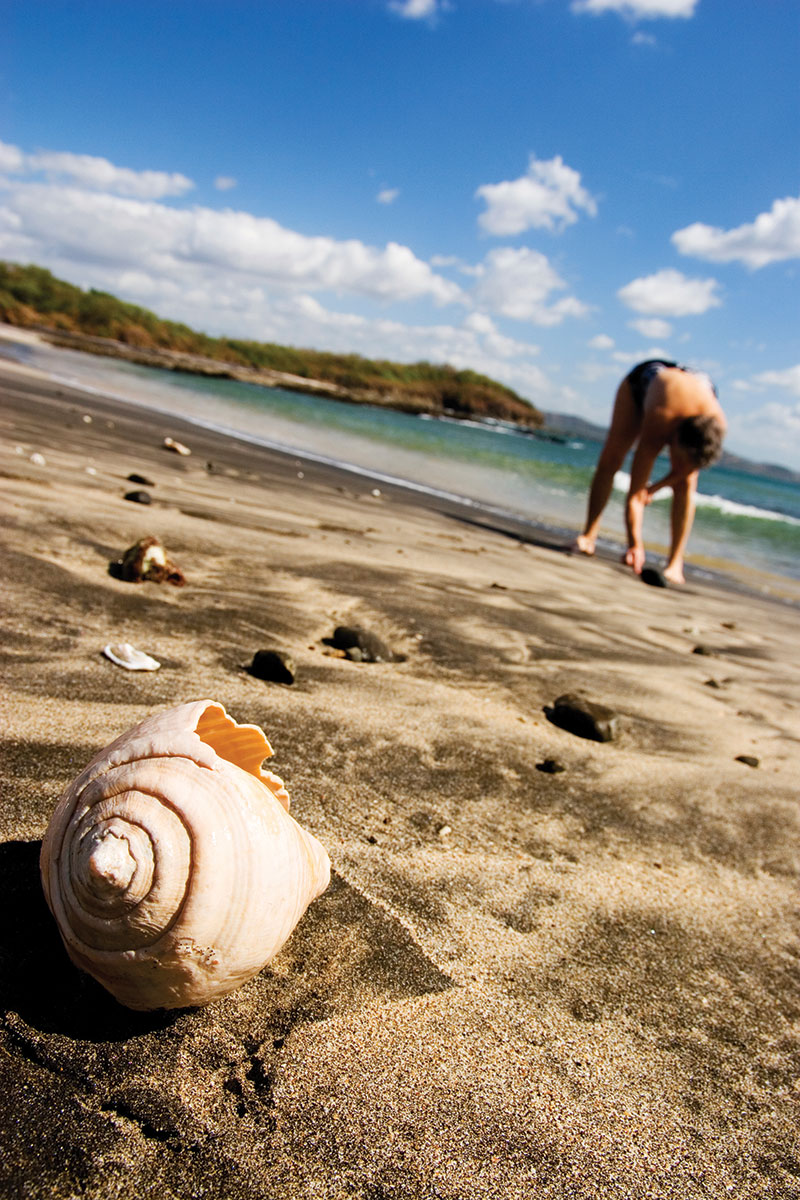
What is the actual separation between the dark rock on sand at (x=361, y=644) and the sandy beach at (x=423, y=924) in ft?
0.32

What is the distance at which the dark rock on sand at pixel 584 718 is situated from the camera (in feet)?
10.9

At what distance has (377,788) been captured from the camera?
97.5 inches

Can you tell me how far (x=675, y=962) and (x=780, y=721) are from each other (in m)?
2.75

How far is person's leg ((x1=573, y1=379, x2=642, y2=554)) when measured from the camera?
8.06 metres

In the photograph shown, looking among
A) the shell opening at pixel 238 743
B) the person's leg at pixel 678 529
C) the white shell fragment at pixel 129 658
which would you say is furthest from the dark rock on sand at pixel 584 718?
the person's leg at pixel 678 529

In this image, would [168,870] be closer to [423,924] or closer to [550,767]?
[423,924]

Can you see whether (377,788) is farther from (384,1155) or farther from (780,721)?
(780,721)

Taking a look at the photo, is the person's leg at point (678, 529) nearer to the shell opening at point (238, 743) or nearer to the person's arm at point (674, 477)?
the person's arm at point (674, 477)

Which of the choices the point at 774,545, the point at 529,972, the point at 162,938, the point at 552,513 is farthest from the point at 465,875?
the point at 774,545

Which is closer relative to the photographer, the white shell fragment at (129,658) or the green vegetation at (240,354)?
the white shell fragment at (129,658)


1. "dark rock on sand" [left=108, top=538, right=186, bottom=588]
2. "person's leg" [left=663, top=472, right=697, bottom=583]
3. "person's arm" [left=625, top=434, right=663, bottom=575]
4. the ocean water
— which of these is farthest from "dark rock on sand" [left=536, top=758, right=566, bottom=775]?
the ocean water

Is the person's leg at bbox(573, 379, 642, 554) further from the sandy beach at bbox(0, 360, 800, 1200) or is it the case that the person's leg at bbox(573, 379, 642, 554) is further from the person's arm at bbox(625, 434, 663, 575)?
the sandy beach at bbox(0, 360, 800, 1200)

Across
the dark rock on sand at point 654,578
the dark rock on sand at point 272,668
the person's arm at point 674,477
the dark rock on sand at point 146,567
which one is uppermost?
the person's arm at point 674,477

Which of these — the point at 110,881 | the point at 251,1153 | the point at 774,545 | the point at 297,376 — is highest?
the point at 297,376
